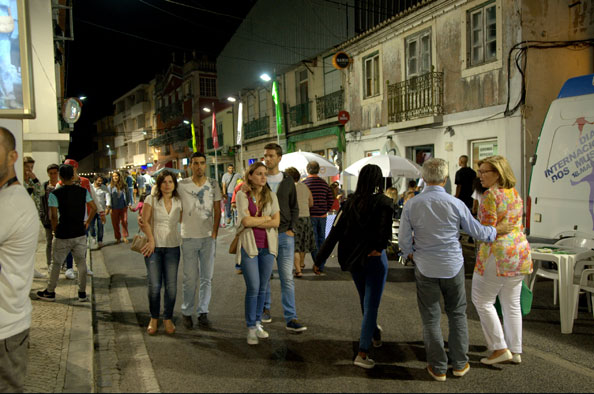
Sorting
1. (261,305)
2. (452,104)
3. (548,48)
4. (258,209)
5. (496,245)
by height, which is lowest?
(261,305)

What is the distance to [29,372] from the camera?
399 centimetres

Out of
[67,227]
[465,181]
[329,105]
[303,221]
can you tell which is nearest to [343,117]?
[329,105]

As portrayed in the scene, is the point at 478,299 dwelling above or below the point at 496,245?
below

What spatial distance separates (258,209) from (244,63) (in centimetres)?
2945

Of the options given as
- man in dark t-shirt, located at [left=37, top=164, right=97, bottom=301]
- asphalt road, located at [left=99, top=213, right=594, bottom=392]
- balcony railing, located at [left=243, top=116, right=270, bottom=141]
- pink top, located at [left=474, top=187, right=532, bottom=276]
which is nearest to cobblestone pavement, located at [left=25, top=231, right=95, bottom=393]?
man in dark t-shirt, located at [left=37, top=164, right=97, bottom=301]

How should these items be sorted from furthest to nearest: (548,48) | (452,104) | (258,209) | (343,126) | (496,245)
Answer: (343,126) < (452,104) < (548,48) < (258,209) < (496,245)

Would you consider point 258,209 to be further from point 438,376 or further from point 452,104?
point 452,104

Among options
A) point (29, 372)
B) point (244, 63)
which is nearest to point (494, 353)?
point (29, 372)

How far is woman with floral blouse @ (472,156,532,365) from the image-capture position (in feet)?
14.0

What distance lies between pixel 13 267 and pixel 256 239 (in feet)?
8.55

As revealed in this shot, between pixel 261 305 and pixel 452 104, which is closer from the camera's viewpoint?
pixel 261 305

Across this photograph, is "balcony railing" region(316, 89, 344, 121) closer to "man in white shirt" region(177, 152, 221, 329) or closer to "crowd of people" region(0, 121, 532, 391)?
"crowd of people" region(0, 121, 532, 391)

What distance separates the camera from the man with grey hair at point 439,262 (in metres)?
4.01

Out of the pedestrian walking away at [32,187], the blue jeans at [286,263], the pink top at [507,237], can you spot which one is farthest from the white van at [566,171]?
the pedestrian walking away at [32,187]
